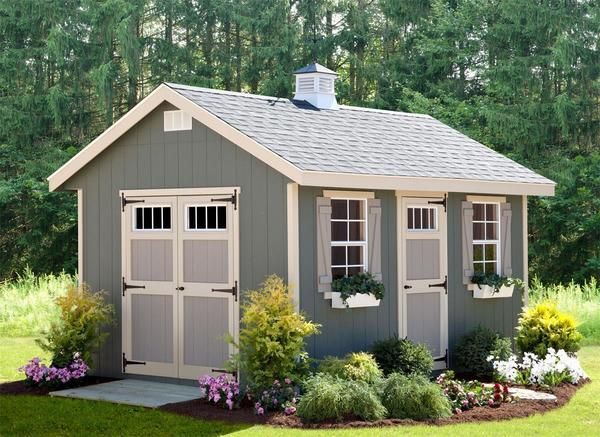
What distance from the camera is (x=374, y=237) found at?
39.4 feet

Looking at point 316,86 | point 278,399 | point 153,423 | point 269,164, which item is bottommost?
point 153,423

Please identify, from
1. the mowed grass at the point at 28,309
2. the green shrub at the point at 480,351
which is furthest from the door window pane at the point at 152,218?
the mowed grass at the point at 28,309

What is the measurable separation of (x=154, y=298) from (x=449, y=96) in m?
15.5

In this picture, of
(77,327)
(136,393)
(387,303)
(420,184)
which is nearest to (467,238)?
(420,184)

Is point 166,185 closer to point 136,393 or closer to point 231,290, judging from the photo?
point 231,290

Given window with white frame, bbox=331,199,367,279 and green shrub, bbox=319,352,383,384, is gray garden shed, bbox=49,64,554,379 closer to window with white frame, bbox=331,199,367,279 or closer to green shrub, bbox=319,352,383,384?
window with white frame, bbox=331,199,367,279

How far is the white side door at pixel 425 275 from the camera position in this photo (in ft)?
41.2

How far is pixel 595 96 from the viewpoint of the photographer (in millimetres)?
26562

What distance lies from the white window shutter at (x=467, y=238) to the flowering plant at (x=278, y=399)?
145 inches

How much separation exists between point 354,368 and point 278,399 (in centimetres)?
93

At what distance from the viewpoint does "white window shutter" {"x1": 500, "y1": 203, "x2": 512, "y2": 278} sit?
13875 mm

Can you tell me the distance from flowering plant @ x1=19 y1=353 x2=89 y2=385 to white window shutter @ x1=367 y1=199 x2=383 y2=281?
3.48 metres

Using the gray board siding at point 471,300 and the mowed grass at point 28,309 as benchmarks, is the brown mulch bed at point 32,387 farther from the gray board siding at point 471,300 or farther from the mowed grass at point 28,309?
the mowed grass at point 28,309

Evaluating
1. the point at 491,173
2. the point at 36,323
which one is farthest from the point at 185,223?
the point at 36,323
